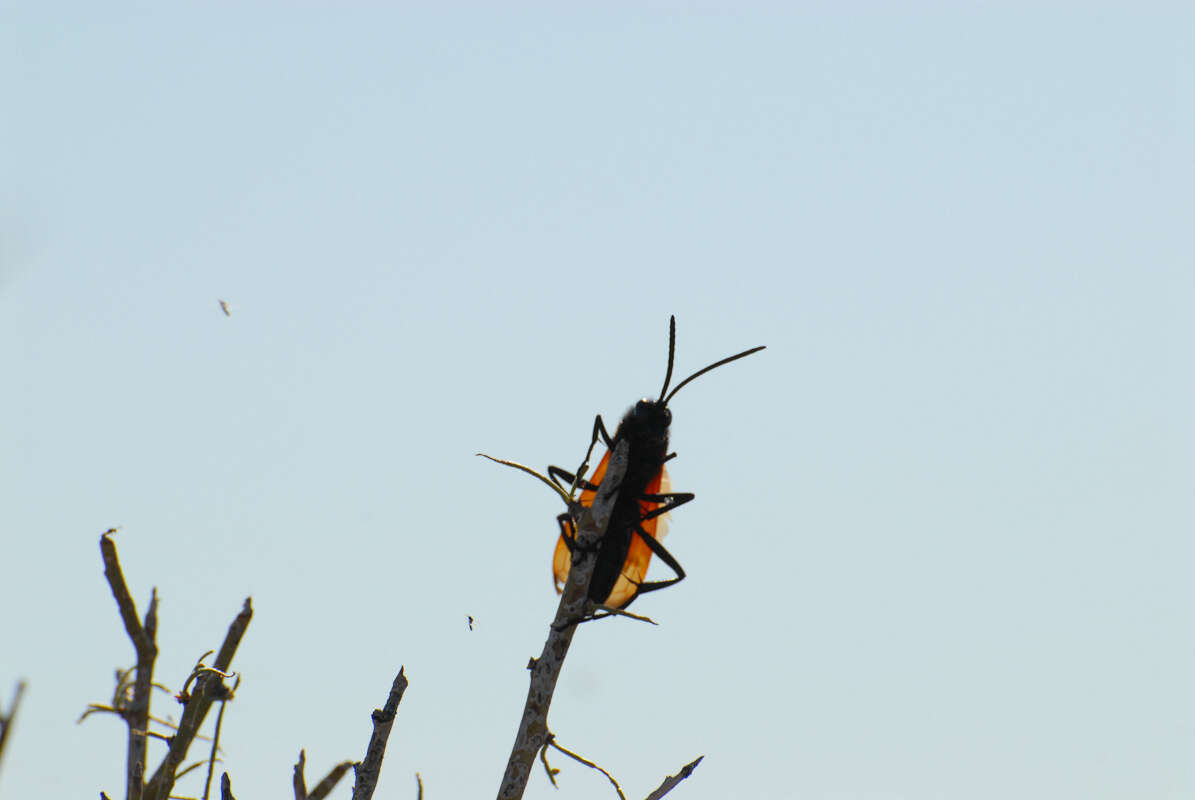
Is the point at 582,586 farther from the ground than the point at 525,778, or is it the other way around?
the point at 582,586

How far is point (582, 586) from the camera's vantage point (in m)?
4.49

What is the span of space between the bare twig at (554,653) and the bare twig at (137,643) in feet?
4.16

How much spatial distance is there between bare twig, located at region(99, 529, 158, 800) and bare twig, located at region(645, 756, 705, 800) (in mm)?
1769

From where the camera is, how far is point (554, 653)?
4.27 metres

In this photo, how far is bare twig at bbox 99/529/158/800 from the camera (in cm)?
403

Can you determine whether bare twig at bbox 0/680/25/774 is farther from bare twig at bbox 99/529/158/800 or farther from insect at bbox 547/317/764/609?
insect at bbox 547/317/764/609

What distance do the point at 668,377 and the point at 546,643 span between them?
7.52ft

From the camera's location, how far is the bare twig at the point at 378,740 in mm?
3760

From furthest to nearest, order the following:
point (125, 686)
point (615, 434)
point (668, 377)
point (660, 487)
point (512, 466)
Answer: point (660, 487), point (615, 434), point (668, 377), point (512, 466), point (125, 686)

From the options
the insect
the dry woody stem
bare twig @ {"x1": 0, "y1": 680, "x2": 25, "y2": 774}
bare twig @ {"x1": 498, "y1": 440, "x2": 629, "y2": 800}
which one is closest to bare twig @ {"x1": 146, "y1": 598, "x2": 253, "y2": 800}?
the dry woody stem

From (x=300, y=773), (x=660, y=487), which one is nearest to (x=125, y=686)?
(x=300, y=773)

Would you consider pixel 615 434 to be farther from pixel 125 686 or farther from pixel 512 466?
pixel 125 686

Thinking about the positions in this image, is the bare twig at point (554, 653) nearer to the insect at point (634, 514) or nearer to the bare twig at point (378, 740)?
the bare twig at point (378, 740)

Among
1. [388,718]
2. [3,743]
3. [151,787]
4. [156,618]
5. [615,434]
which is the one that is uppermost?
[615,434]
